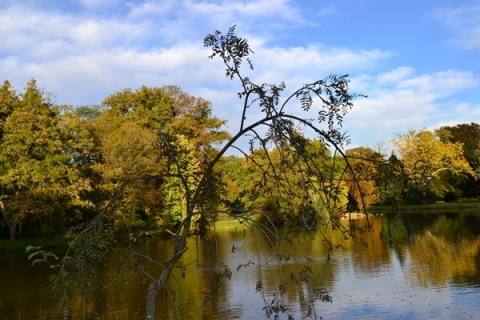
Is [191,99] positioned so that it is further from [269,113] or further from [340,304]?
[269,113]

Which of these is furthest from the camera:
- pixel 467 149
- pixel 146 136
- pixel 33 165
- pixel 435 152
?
pixel 467 149

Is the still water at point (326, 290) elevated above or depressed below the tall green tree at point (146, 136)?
below

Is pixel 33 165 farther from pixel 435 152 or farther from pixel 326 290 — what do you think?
pixel 435 152

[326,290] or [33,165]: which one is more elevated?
[33,165]

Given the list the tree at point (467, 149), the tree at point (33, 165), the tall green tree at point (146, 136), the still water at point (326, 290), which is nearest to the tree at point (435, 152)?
the tree at point (467, 149)

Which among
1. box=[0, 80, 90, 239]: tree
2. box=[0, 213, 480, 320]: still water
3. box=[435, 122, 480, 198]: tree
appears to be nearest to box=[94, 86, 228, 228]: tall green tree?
box=[0, 80, 90, 239]: tree

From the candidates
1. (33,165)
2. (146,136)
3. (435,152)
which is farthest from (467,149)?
(33,165)

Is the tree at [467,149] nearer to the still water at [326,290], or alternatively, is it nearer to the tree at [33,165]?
the still water at [326,290]

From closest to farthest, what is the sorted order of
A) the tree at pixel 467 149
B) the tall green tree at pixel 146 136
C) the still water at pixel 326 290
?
1. the still water at pixel 326 290
2. the tall green tree at pixel 146 136
3. the tree at pixel 467 149

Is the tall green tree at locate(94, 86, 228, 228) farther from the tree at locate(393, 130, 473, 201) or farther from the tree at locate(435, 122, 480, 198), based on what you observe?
the tree at locate(435, 122, 480, 198)

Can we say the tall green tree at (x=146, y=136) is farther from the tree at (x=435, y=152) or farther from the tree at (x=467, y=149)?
the tree at (x=467, y=149)

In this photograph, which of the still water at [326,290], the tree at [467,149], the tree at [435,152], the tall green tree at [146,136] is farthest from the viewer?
the tree at [467,149]

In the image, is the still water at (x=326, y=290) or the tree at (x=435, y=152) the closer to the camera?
the still water at (x=326, y=290)

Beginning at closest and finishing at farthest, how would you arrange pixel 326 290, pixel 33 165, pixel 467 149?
pixel 326 290 < pixel 33 165 < pixel 467 149
